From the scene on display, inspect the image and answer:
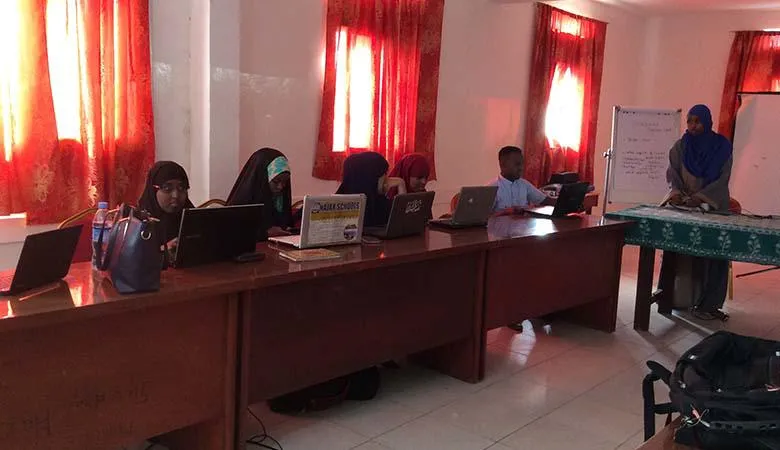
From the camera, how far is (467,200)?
3463 millimetres

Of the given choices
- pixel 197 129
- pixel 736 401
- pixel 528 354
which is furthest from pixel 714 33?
pixel 736 401

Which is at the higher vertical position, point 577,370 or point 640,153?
point 640,153

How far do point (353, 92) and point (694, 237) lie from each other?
8.39ft

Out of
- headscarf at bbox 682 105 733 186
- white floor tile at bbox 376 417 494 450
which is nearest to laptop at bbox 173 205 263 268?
white floor tile at bbox 376 417 494 450

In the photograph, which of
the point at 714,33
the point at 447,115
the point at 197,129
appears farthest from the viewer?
the point at 714,33

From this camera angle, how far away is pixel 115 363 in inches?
78.7

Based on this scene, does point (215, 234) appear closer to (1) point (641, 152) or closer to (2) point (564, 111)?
(1) point (641, 152)

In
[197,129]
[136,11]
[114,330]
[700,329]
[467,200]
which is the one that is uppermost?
[136,11]

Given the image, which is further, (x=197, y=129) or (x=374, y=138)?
(x=374, y=138)

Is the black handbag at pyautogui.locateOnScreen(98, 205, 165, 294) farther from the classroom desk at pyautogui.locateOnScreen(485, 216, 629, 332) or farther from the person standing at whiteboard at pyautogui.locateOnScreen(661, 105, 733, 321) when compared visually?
the person standing at whiteboard at pyautogui.locateOnScreen(661, 105, 733, 321)

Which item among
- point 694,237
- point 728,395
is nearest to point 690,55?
point 694,237

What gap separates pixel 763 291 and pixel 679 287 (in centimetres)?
133

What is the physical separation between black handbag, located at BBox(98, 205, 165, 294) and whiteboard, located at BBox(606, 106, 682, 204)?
513cm

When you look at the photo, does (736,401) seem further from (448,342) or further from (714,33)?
(714,33)
